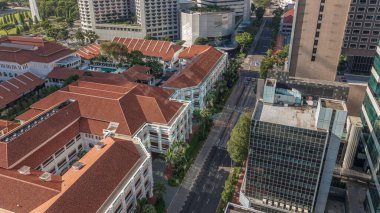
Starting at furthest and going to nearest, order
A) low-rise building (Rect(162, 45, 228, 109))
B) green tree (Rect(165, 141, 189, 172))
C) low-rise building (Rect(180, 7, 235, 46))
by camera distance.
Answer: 1. low-rise building (Rect(180, 7, 235, 46))
2. low-rise building (Rect(162, 45, 228, 109))
3. green tree (Rect(165, 141, 189, 172))

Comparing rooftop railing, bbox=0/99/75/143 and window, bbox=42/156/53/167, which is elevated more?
rooftop railing, bbox=0/99/75/143

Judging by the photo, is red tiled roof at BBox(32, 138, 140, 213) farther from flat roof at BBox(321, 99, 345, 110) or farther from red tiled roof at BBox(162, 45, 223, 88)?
flat roof at BBox(321, 99, 345, 110)

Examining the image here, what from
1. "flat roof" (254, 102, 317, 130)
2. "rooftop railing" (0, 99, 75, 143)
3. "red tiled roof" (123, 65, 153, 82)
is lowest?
"red tiled roof" (123, 65, 153, 82)

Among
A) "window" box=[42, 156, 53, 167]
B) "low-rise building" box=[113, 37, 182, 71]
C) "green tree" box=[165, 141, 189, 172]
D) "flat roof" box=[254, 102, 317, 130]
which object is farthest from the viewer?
"low-rise building" box=[113, 37, 182, 71]

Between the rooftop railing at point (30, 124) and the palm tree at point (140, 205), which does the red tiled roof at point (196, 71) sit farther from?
the palm tree at point (140, 205)

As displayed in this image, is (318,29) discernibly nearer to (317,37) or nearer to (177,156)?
(317,37)

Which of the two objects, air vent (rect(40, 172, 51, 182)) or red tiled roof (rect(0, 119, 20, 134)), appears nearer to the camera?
air vent (rect(40, 172, 51, 182))

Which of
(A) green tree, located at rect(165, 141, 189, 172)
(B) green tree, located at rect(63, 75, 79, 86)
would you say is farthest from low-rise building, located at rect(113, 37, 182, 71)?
(A) green tree, located at rect(165, 141, 189, 172)

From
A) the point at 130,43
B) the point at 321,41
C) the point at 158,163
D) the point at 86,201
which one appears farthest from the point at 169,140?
the point at 130,43

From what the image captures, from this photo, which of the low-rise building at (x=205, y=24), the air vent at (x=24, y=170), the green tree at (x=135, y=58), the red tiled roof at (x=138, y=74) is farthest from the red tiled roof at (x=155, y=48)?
the air vent at (x=24, y=170)
